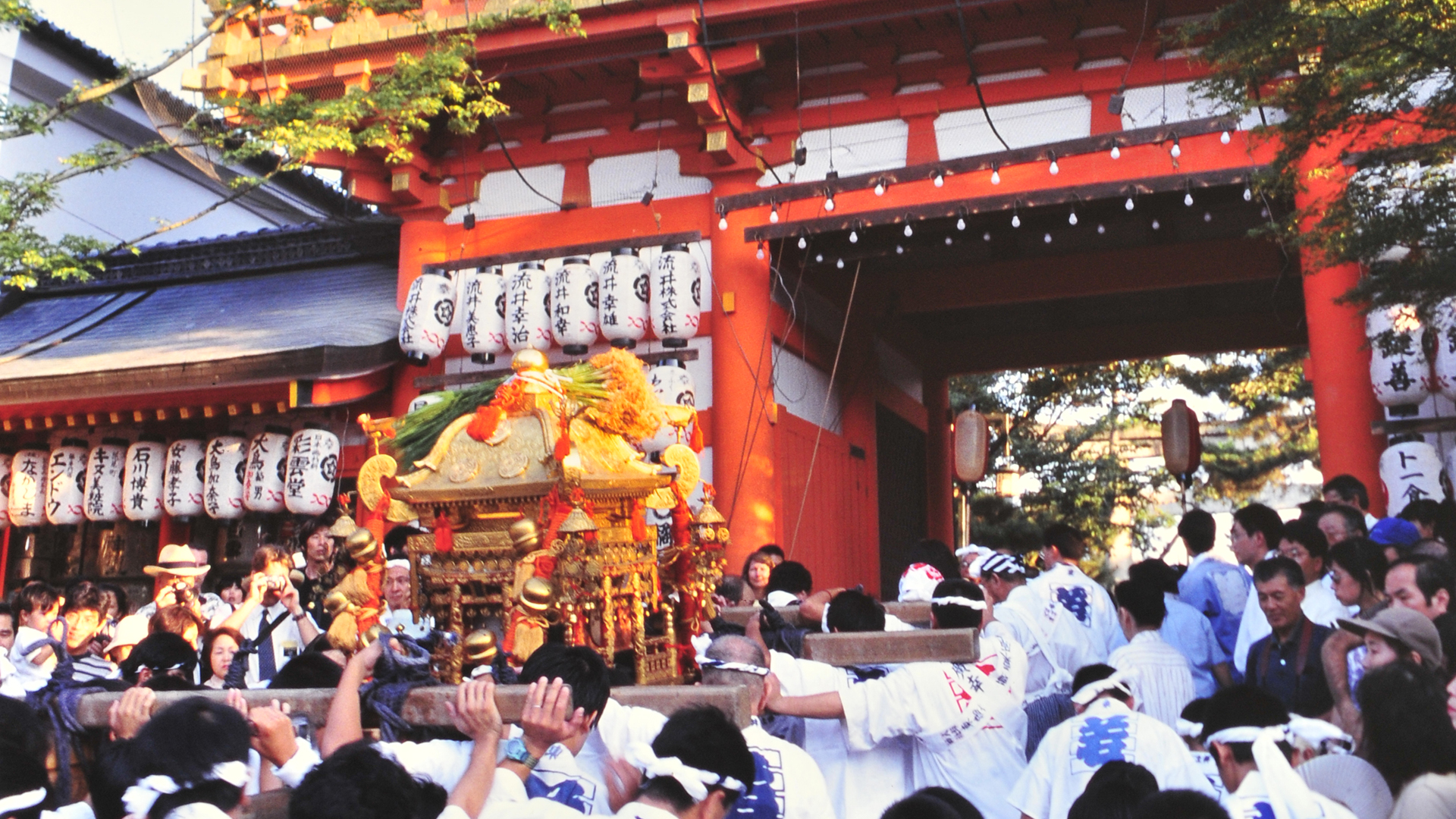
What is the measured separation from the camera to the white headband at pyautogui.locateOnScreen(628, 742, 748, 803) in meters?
2.65

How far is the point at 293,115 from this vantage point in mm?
9898

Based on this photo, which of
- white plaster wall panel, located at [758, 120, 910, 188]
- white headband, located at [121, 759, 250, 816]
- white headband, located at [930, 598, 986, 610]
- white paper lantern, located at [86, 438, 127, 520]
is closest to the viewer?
white headband, located at [121, 759, 250, 816]

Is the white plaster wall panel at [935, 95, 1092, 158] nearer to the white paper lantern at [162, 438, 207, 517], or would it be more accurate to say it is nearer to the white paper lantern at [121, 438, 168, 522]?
the white paper lantern at [162, 438, 207, 517]

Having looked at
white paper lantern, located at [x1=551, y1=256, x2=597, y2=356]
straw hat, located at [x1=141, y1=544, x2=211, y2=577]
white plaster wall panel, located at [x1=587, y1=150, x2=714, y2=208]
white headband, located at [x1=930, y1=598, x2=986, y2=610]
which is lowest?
white headband, located at [x1=930, y1=598, x2=986, y2=610]

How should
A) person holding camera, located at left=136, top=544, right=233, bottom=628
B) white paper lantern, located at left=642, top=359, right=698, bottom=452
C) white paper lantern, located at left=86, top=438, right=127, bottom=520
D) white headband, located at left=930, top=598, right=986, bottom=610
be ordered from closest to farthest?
white headband, located at left=930, top=598, right=986, bottom=610, person holding camera, located at left=136, top=544, right=233, bottom=628, white paper lantern, located at left=642, top=359, right=698, bottom=452, white paper lantern, located at left=86, top=438, right=127, bottom=520

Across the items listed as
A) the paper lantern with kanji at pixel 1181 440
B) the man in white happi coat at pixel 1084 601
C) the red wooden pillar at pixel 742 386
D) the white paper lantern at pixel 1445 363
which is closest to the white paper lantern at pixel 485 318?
the red wooden pillar at pixel 742 386

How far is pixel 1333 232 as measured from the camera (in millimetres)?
7141

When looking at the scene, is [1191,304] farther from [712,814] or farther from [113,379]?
[712,814]

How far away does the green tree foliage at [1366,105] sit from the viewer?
6.11 metres

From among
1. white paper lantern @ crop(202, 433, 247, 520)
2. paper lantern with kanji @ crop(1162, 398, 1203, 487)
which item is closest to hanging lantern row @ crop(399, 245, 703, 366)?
white paper lantern @ crop(202, 433, 247, 520)

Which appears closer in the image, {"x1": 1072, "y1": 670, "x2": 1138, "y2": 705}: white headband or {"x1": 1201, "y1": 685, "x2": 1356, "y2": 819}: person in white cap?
{"x1": 1201, "y1": 685, "x2": 1356, "y2": 819}: person in white cap

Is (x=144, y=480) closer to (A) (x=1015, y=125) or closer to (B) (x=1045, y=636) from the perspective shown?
(A) (x=1015, y=125)

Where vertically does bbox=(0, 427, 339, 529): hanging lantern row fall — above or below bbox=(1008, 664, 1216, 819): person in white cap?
above

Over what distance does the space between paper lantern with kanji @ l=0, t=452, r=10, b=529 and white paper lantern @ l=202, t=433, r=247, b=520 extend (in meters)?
2.42
